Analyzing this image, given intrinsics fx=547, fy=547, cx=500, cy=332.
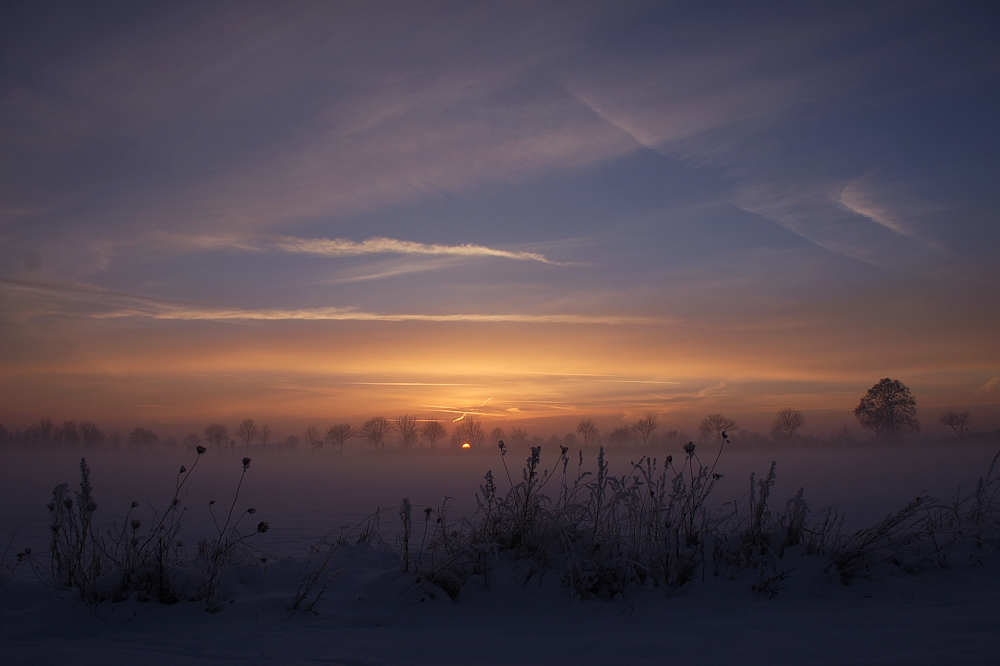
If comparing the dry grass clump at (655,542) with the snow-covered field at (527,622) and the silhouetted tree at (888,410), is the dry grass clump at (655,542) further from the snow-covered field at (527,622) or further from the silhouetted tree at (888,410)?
the silhouetted tree at (888,410)

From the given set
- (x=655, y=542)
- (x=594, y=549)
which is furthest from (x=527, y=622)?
(x=655, y=542)

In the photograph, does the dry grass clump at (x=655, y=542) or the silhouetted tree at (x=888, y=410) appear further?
the silhouetted tree at (x=888, y=410)

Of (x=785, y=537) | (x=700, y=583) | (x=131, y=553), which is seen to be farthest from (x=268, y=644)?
(x=785, y=537)

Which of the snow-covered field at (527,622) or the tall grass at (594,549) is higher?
the tall grass at (594,549)

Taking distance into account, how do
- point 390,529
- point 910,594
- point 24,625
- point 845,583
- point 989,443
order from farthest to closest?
point 989,443 → point 390,529 → point 845,583 → point 910,594 → point 24,625

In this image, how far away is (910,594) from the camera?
3.97 metres

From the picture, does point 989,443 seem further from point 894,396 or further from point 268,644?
point 268,644

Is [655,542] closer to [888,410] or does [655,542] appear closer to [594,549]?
[594,549]

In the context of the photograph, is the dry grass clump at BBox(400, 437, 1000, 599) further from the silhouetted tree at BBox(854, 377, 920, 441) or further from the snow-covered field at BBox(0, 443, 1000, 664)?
the silhouetted tree at BBox(854, 377, 920, 441)

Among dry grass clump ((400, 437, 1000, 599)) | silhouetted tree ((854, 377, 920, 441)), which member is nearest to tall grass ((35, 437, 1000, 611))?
dry grass clump ((400, 437, 1000, 599))

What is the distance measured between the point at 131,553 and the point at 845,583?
18.3 ft

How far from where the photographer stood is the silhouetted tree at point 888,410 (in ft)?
185

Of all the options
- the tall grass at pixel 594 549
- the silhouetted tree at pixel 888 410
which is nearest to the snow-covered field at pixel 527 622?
the tall grass at pixel 594 549

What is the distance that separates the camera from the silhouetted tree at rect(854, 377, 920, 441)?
56.4 meters
